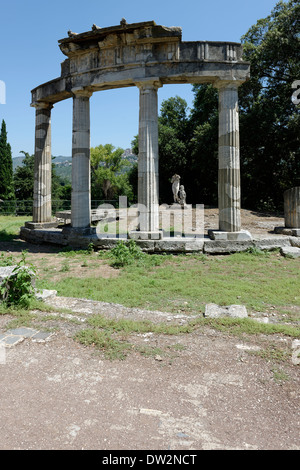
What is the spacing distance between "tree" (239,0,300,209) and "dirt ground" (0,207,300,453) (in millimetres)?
21192

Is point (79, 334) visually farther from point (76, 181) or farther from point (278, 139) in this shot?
point (278, 139)

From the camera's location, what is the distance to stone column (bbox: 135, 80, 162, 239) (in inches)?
392

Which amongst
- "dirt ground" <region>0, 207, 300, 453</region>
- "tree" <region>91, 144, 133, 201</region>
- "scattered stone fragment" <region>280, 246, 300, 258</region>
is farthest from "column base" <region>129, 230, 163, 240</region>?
"tree" <region>91, 144, 133, 201</region>

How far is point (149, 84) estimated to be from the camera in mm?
9930

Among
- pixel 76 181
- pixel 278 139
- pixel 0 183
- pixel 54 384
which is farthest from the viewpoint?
pixel 0 183

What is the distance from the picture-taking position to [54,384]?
3.10 metres

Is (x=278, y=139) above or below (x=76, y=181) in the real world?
above

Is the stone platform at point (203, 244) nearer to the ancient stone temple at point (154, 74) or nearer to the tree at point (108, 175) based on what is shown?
the ancient stone temple at point (154, 74)

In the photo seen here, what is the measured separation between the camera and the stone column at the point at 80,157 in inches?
434

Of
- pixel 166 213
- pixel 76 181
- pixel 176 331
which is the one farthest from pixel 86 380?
pixel 166 213

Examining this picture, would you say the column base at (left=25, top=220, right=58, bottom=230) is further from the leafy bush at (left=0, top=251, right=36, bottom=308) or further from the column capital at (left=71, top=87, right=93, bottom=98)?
the leafy bush at (left=0, top=251, right=36, bottom=308)

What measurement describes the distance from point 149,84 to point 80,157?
343 cm

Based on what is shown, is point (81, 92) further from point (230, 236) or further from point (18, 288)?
point (18, 288)
